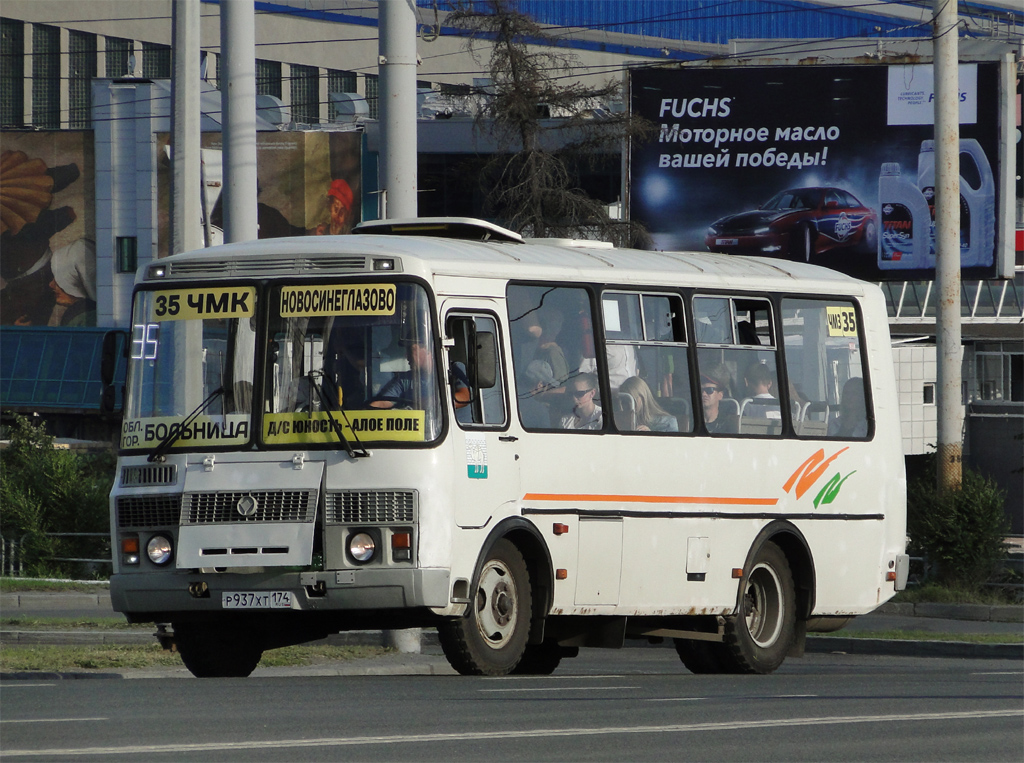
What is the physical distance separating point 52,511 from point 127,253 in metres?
28.6

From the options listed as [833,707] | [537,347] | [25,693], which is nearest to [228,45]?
[537,347]

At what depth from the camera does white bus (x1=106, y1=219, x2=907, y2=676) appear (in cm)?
1102

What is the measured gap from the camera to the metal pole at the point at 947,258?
2280 cm

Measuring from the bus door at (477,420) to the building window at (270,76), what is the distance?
5674 cm

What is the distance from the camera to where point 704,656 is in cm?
1384

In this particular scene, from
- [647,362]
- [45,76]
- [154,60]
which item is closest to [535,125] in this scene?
[647,362]

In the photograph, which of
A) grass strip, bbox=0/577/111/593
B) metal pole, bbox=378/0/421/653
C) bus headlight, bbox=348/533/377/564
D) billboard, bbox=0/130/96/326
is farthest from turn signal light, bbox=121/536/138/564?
billboard, bbox=0/130/96/326

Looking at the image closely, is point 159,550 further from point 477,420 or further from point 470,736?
point 470,736

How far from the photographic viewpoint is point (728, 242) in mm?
37375

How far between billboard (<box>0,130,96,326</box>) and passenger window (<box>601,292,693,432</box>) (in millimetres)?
45569

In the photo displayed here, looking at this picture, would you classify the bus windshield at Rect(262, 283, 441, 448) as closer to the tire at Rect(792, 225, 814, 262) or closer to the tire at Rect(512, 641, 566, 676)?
the tire at Rect(512, 641, 566, 676)

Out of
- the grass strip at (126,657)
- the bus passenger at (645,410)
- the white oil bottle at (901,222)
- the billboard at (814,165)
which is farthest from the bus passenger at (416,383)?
the white oil bottle at (901,222)

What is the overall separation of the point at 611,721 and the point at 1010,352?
2057 inches

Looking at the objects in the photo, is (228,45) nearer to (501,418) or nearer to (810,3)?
(501,418)
